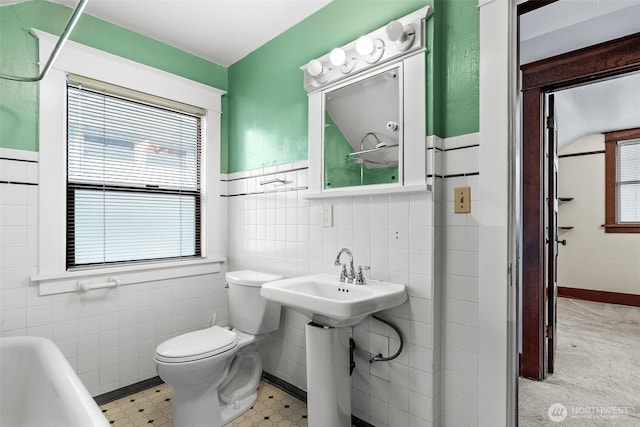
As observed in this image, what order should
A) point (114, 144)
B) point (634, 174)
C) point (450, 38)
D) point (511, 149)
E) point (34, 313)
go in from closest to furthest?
point (511, 149) → point (450, 38) → point (34, 313) → point (114, 144) → point (634, 174)

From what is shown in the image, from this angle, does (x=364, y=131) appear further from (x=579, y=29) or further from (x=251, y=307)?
(x=579, y=29)

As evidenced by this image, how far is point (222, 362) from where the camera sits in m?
1.84

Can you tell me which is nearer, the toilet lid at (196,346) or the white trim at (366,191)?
the white trim at (366,191)

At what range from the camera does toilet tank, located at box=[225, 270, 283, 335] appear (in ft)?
6.92

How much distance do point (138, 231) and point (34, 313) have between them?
2.35 feet

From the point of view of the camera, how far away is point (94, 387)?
6.75 feet

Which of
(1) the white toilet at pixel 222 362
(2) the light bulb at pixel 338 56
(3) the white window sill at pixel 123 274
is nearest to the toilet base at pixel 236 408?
(1) the white toilet at pixel 222 362

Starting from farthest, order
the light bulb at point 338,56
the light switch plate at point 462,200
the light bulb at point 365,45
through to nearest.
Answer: the light bulb at point 338,56 → the light bulb at point 365,45 → the light switch plate at point 462,200

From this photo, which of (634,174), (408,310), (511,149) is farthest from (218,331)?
(634,174)

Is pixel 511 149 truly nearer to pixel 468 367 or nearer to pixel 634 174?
pixel 468 367

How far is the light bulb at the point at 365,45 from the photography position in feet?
5.49

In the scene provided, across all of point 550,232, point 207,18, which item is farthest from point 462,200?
point 207,18

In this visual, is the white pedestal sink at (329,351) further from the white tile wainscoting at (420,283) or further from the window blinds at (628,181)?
the window blinds at (628,181)

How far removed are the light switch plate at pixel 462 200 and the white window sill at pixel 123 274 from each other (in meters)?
1.87
